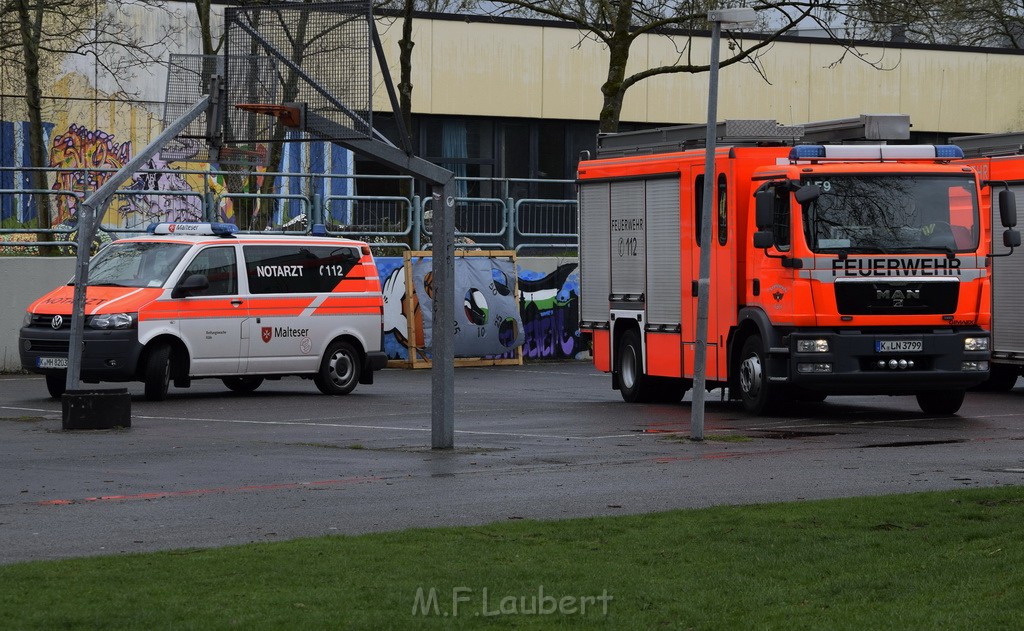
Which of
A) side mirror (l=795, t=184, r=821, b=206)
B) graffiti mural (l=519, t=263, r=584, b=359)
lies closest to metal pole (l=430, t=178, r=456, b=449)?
side mirror (l=795, t=184, r=821, b=206)

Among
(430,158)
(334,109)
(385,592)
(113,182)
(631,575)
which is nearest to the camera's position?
(385,592)

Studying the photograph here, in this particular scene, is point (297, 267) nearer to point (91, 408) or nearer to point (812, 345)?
point (91, 408)

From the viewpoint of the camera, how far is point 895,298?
59.7ft

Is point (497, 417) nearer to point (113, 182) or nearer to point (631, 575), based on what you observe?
point (113, 182)

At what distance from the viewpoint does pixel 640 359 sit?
68.8 ft

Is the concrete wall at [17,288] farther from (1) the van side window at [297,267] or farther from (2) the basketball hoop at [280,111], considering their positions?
(2) the basketball hoop at [280,111]

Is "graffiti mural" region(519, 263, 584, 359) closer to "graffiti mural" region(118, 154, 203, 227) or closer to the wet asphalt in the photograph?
"graffiti mural" region(118, 154, 203, 227)

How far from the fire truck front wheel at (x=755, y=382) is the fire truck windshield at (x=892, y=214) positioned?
1352 millimetres

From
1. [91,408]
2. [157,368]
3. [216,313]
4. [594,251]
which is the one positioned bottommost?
[91,408]

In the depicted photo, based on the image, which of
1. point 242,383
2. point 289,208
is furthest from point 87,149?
point 242,383

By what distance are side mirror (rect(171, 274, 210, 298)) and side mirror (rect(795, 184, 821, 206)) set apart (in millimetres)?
7065

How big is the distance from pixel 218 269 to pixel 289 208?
23.2 feet

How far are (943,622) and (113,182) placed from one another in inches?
458

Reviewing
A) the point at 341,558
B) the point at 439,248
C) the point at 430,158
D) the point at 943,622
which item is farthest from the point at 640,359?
the point at 430,158
